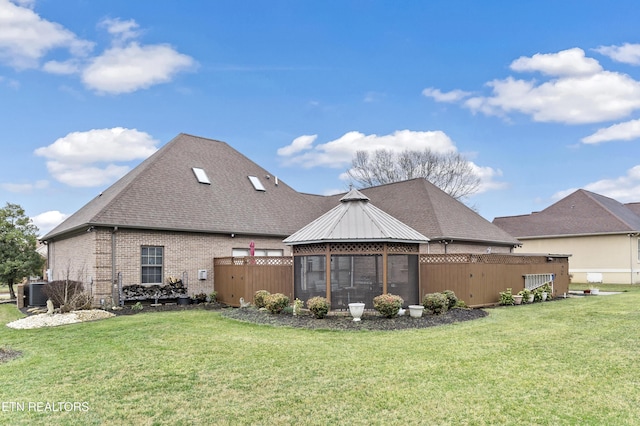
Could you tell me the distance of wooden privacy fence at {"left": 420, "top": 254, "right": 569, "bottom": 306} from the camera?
15.4 metres

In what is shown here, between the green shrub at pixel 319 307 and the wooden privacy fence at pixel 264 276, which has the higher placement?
the wooden privacy fence at pixel 264 276

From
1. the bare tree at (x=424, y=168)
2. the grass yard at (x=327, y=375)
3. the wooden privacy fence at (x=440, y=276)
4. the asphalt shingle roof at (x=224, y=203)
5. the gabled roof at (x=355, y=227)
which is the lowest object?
the grass yard at (x=327, y=375)

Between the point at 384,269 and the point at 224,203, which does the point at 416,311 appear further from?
the point at 224,203

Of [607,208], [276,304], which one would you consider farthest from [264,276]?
[607,208]

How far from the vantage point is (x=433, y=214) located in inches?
867

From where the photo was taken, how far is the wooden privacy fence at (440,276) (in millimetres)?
15398

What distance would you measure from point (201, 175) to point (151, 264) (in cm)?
539

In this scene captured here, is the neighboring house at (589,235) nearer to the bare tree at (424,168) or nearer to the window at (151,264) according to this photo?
the bare tree at (424,168)

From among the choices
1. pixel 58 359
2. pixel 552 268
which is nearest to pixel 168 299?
pixel 58 359

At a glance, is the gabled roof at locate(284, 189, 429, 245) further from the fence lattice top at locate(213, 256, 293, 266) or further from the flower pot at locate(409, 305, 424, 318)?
the flower pot at locate(409, 305, 424, 318)

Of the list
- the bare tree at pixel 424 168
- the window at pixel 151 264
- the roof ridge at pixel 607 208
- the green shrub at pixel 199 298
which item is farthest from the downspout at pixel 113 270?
the roof ridge at pixel 607 208

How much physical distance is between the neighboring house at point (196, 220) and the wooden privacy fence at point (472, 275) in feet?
12.8

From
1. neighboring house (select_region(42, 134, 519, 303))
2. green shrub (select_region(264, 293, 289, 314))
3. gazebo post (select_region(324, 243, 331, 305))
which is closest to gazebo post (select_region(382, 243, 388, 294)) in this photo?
gazebo post (select_region(324, 243, 331, 305))

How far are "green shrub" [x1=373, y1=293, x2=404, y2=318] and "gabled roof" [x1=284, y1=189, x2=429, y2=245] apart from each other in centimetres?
179
